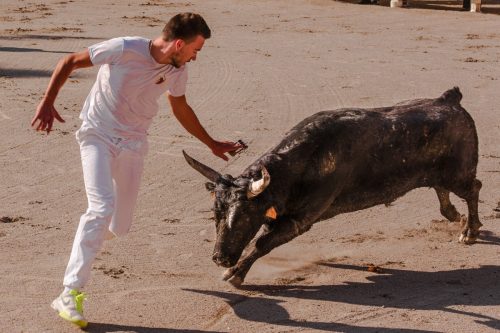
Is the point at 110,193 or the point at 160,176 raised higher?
the point at 110,193

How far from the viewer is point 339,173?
807 cm

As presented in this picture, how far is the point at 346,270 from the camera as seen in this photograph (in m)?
8.30

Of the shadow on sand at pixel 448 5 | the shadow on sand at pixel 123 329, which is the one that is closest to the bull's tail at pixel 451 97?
the shadow on sand at pixel 123 329

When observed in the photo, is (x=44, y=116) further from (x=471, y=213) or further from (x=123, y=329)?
(x=471, y=213)

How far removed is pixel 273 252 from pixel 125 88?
7.99 ft

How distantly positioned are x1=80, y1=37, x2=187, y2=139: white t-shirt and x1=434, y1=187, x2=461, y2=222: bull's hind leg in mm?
3146

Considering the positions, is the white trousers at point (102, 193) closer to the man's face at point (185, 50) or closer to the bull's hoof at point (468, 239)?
the man's face at point (185, 50)

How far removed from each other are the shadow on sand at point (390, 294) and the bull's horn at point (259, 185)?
76 centimetres

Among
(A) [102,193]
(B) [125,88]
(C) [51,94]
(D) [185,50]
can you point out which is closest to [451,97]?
(D) [185,50]

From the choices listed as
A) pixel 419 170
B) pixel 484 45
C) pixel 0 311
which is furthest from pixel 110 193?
pixel 484 45

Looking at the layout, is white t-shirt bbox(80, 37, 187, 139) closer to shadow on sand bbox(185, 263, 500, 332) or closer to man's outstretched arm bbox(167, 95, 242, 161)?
man's outstretched arm bbox(167, 95, 242, 161)

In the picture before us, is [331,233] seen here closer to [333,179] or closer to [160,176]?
[333,179]

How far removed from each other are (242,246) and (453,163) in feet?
7.04

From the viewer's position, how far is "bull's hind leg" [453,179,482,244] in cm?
887
